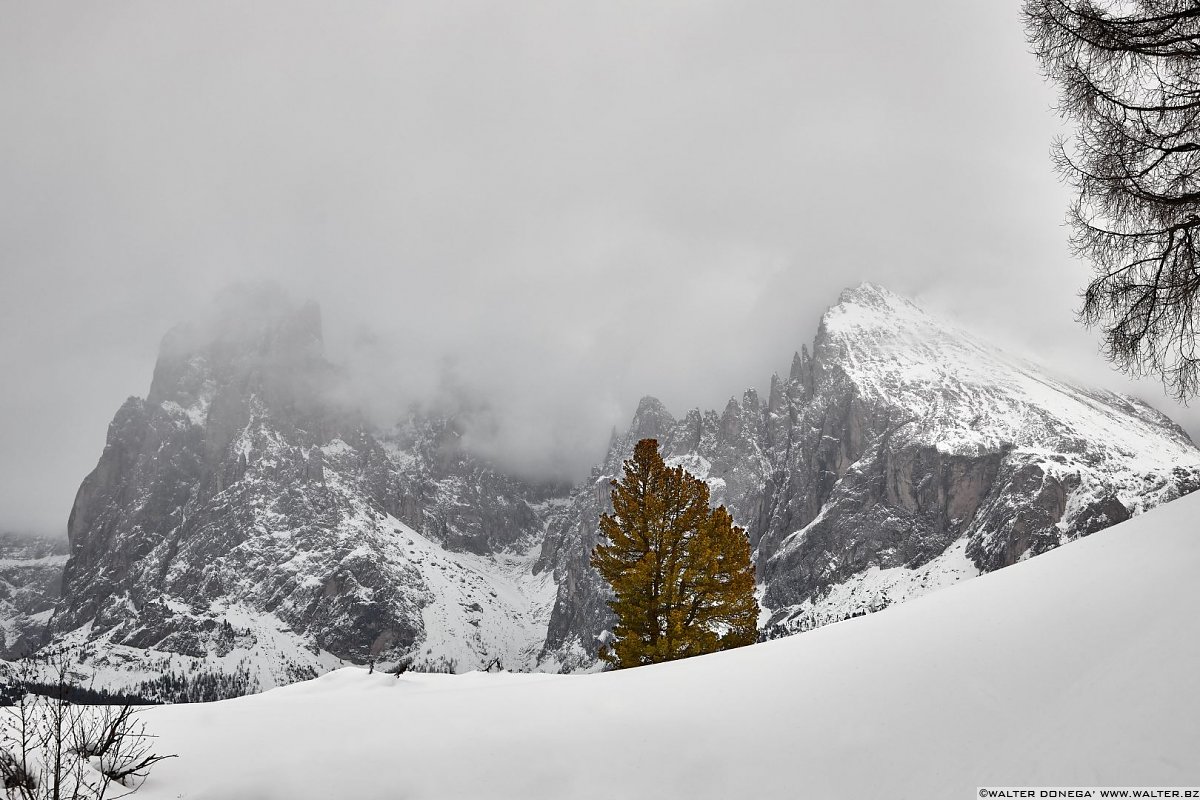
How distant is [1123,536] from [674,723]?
7.25 metres

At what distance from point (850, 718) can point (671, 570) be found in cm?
1364

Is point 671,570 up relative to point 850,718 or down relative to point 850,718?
up

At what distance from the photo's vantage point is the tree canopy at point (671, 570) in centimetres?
2055

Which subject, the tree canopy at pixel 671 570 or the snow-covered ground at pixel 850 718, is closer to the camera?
the snow-covered ground at pixel 850 718

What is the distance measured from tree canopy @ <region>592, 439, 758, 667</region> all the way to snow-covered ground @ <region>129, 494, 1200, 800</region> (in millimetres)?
10346

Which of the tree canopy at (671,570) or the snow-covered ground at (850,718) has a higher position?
the tree canopy at (671,570)

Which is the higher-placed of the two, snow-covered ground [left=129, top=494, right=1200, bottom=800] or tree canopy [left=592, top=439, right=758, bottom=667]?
tree canopy [left=592, top=439, right=758, bottom=667]

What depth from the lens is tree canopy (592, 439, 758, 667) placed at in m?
20.5

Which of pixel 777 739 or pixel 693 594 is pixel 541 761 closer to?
pixel 777 739

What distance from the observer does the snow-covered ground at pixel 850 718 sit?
20.1 ft

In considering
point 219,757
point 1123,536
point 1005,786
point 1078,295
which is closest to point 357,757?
point 219,757

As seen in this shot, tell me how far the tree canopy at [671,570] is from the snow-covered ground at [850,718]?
10346 mm

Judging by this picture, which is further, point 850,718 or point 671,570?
point 671,570

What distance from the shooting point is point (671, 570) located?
20859 millimetres
